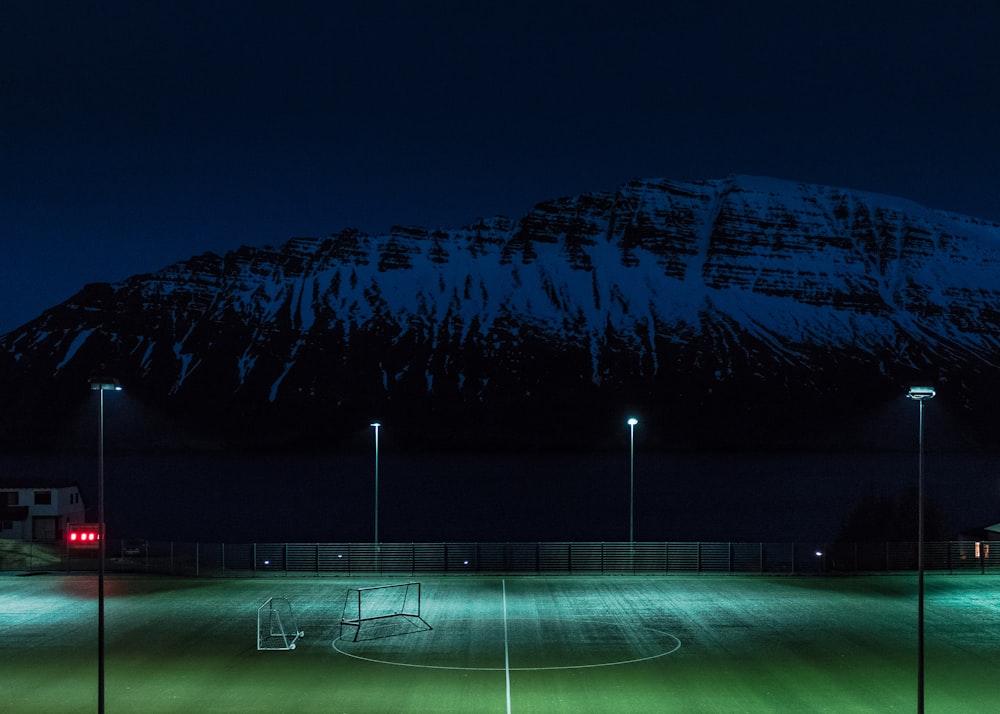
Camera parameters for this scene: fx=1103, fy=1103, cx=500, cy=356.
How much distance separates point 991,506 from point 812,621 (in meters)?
124

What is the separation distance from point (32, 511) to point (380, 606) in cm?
4109

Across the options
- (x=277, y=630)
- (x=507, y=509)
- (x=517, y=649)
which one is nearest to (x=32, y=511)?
(x=277, y=630)

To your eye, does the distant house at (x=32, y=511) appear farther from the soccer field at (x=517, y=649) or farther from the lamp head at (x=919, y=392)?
the lamp head at (x=919, y=392)

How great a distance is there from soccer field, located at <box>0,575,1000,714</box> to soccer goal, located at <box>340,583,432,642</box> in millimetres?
357

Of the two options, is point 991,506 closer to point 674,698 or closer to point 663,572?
point 663,572

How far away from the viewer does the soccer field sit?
25297 millimetres

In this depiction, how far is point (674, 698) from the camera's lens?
2539 cm

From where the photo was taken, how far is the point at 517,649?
31.1 meters

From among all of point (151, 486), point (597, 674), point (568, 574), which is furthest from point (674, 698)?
point (151, 486)

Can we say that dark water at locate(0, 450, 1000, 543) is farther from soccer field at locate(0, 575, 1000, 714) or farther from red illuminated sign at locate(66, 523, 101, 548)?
soccer field at locate(0, 575, 1000, 714)

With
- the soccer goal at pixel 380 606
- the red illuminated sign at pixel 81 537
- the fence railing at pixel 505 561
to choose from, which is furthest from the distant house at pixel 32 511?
the soccer goal at pixel 380 606

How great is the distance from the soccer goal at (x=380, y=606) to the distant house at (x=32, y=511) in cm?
3627

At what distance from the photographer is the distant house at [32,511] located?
230 ft

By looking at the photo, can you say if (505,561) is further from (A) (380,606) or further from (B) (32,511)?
(B) (32,511)
